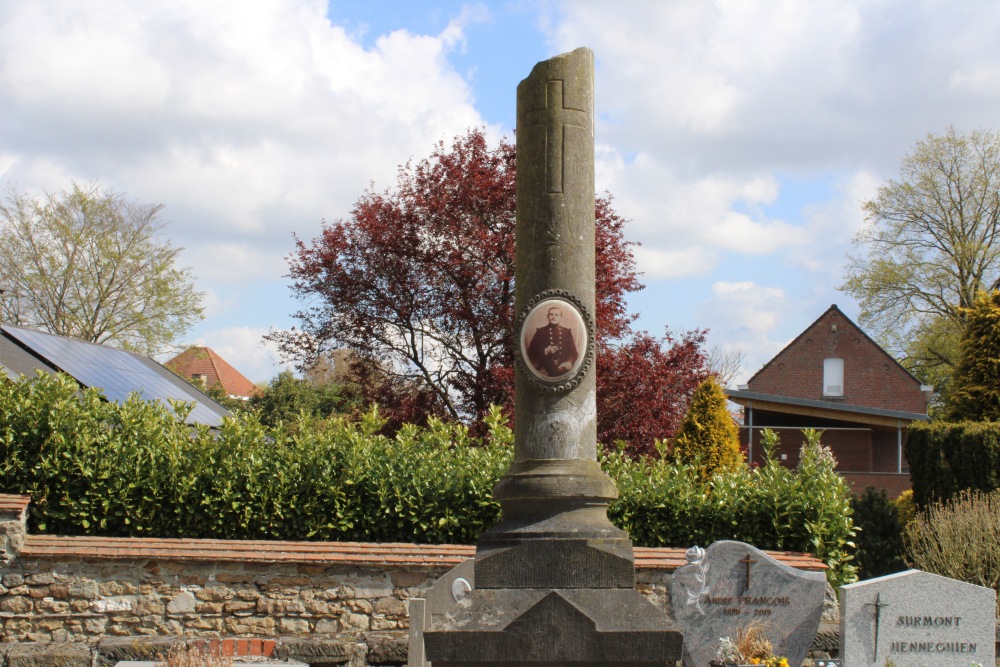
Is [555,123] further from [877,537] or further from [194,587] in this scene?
[877,537]

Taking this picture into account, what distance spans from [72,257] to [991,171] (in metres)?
30.5

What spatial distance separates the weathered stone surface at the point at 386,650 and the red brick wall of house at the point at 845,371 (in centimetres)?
3131

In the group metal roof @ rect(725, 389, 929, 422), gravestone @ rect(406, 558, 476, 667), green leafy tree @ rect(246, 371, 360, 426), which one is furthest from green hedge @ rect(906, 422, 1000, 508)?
green leafy tree @ rect(246, 371, 360, 426)

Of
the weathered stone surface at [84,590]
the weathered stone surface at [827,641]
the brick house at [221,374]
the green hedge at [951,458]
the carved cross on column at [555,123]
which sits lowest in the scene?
the weathered stone surface at [827,641]

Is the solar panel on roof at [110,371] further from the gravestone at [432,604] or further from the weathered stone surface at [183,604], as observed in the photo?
the gravestone at [432,604]

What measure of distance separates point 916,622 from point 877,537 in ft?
18.8

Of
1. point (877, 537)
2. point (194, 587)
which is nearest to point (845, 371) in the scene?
point (877, 537)

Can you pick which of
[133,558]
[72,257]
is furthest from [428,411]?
[72,257]

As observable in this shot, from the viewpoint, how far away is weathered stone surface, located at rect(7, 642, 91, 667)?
804cm

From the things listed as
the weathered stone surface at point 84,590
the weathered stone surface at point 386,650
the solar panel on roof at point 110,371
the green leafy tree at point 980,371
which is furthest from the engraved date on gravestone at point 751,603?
the green leafy tree at point 980,371

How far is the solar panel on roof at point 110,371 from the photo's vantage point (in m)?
14.0

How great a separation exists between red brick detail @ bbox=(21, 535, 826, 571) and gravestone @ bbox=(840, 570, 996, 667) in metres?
1.69

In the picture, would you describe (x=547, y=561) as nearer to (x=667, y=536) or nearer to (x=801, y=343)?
(x=667, y=536)

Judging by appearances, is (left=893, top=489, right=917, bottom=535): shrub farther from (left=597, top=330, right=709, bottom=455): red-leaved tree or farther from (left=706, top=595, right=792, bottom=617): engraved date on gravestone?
(left=706, top=595, right=792, bottom=617): engraved date on gravestone
